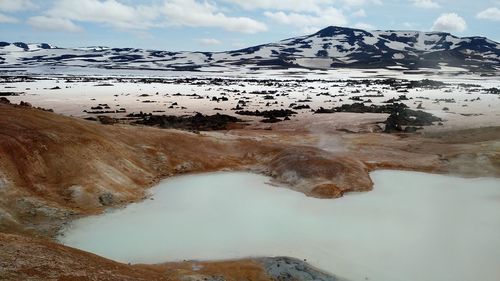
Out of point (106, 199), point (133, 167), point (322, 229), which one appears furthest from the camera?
point (133, 167)

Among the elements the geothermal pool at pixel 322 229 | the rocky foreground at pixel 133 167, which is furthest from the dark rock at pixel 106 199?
the geothermal pool at pixel 322 229

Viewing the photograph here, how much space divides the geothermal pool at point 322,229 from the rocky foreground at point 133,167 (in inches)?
46.3

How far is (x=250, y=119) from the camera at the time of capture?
54.6 meters

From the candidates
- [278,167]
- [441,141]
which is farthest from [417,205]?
Result: [441,141]

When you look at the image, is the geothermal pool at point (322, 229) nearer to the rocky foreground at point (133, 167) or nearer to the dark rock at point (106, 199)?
the dark rock at point (106, 199)

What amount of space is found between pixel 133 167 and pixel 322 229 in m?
12.5

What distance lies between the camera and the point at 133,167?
27234 millimetres

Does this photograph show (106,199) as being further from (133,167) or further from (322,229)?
(322,229)

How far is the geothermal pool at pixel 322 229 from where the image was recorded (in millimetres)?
16672

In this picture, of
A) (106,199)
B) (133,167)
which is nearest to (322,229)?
(106,199)

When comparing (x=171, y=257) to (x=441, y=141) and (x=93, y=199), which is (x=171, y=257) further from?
(x=441, y=141)

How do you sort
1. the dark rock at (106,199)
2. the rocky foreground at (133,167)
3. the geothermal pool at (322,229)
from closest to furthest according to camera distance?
1. the rocky foreground at (133,167)
2. the geothermal pool at (322,229)
3. the dark rock at (106,199)

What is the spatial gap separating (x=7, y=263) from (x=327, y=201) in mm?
15535

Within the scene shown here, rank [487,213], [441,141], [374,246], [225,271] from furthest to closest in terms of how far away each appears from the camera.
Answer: [441,141], [487,213], [374,246], [225,271]
